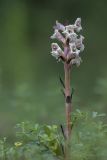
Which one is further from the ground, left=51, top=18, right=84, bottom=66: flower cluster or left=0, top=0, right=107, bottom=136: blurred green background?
left=0, top=0, right=107, bottom=136: blurred green background

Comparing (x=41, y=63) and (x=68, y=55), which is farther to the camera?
(x=41, y=63)

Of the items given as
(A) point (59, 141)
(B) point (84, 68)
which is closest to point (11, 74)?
(B) point (84, 68)

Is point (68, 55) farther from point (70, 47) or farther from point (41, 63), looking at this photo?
point (41, 63)

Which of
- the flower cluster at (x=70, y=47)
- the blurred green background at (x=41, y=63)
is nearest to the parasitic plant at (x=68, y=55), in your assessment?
the flower cluster at (x=70, y=47)

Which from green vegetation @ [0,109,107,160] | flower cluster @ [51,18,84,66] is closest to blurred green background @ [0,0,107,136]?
green vegetation @ [0,109,107,160]

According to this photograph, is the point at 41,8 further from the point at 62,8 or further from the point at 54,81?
the point at 54,81

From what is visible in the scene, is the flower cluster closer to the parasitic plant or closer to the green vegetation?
the parasitic plant

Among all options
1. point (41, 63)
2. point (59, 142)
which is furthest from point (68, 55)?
point (41, 63)

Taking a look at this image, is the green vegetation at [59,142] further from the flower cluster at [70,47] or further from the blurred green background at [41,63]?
the blurred green background at [41,63]
